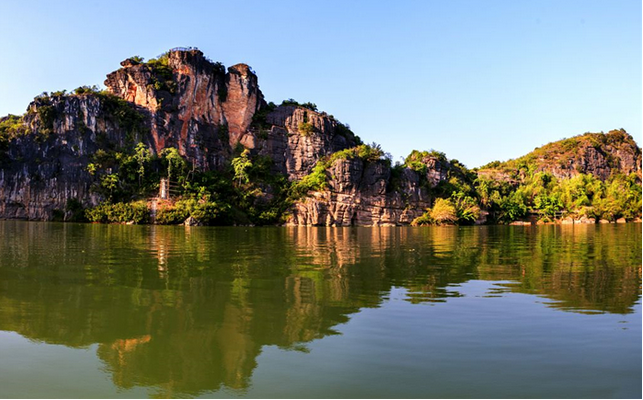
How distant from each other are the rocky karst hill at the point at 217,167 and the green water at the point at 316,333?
47237 millimetres

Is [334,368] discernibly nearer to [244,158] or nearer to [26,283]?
[26,283]

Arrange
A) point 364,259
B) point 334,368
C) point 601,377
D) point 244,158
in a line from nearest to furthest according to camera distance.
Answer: point 601,377, point 334,368, point 364,259, point 244,158

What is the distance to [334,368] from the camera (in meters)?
5.92

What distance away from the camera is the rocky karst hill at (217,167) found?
208 ft

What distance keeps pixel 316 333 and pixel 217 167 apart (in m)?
72.6

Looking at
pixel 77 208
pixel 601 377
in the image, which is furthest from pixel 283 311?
pixel 77 208

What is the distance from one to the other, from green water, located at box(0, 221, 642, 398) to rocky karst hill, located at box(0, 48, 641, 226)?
47237mm

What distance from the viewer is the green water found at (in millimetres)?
5441

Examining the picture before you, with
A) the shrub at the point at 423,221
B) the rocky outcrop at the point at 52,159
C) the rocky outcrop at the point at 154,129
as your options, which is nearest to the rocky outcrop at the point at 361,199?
the shrub at the point at 423,221

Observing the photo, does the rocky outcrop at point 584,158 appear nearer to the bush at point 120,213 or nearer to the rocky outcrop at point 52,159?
the bush at point 120,213

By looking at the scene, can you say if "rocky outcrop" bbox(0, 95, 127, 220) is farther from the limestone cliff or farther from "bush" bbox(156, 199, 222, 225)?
the limestone cliff

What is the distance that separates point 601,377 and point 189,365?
5279 mm

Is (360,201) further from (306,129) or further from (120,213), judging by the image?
(120,213)

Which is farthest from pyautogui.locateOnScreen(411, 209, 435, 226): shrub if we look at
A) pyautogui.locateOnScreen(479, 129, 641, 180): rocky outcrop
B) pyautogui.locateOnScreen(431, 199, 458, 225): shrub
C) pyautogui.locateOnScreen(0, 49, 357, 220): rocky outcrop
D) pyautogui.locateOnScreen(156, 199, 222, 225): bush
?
pyautogui.locateOnScreen(479, 129, 641, 180): rocky outcrop
